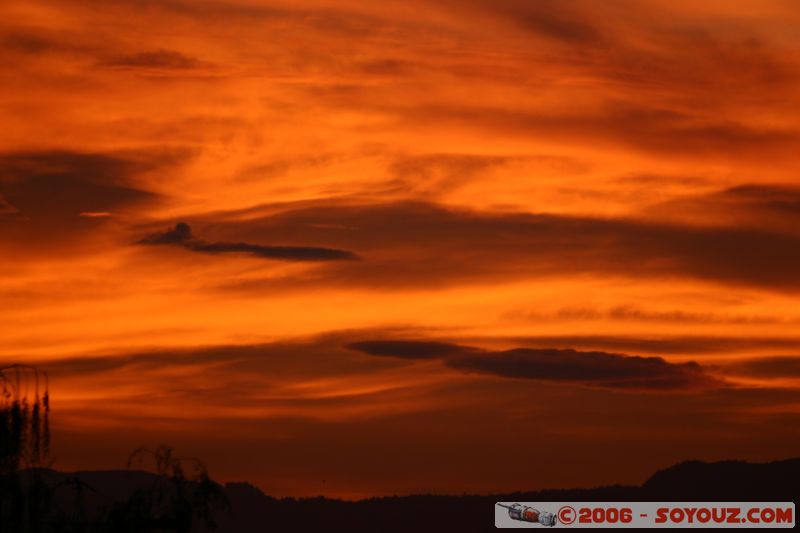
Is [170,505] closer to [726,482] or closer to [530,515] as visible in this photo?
[530,515]

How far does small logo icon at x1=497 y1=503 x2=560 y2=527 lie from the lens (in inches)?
2719

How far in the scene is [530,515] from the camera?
71.4 meters

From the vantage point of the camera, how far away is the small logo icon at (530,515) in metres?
69.1

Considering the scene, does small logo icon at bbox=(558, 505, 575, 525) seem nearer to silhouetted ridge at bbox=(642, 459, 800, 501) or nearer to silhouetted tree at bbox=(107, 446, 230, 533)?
silhouetted tree at bbox=(107, 446, 230, 533)

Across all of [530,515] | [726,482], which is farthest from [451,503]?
[530,515]

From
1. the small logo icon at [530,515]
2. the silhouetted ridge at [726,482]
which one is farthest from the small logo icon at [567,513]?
the silhouetted ridge at [726,482]

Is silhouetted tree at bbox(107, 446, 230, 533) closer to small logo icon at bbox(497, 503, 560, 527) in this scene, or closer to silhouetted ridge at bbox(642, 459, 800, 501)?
small logo icon at bbox(497, 503, 560, 527)

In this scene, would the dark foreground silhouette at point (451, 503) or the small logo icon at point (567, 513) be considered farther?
the dark foreground silhouette at point (451, 503)

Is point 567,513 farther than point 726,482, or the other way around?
point 726,482

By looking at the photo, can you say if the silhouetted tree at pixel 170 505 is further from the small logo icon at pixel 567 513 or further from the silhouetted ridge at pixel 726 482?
the silhouetted ridge at pixel 726 482

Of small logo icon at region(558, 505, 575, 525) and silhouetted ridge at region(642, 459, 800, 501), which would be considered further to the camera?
silhouetted ridge at region(642, 459, 800, 501)

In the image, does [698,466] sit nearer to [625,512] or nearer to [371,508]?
[371,508]

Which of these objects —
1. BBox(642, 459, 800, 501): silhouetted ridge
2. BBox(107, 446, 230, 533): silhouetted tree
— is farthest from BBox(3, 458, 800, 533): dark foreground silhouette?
BBox(107, 446, 230, 533): silhouetted tree

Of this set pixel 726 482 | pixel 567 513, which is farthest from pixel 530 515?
pixel 726 482
